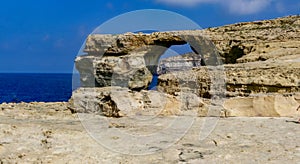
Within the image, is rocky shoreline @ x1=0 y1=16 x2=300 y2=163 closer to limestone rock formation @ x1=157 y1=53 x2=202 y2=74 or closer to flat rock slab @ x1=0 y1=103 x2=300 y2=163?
flat rock slab @ x1=0 y1=103 x2=300 y2=163

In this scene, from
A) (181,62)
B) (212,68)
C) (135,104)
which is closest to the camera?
(135,104)

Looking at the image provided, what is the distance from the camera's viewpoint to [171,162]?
6.88 meters

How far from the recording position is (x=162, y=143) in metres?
8.38

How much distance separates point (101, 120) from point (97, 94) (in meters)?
2.57

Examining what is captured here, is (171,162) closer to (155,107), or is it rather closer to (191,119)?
(191,119)

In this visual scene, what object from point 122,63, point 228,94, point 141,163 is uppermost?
point 122,63

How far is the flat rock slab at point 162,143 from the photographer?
7070mm

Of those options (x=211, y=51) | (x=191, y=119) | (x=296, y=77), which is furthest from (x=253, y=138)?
(x=211, y=51)

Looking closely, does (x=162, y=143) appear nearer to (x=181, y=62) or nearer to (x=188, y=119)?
(x=188, y=119)

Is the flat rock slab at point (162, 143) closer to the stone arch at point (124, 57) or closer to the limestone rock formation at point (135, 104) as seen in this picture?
the limestone rock formation at point (135, 104)

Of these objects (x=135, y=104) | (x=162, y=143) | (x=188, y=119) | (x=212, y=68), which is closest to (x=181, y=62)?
(x=212, y=68)

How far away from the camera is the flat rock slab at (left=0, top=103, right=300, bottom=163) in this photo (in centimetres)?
707

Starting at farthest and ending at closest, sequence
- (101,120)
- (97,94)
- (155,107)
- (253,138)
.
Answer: (97,94) → (155,107) → (101,120) → (253,138)

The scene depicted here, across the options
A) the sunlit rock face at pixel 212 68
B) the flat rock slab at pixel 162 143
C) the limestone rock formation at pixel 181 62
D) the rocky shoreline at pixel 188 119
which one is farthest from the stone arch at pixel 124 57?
the flat rock slab at pixel 162 143
